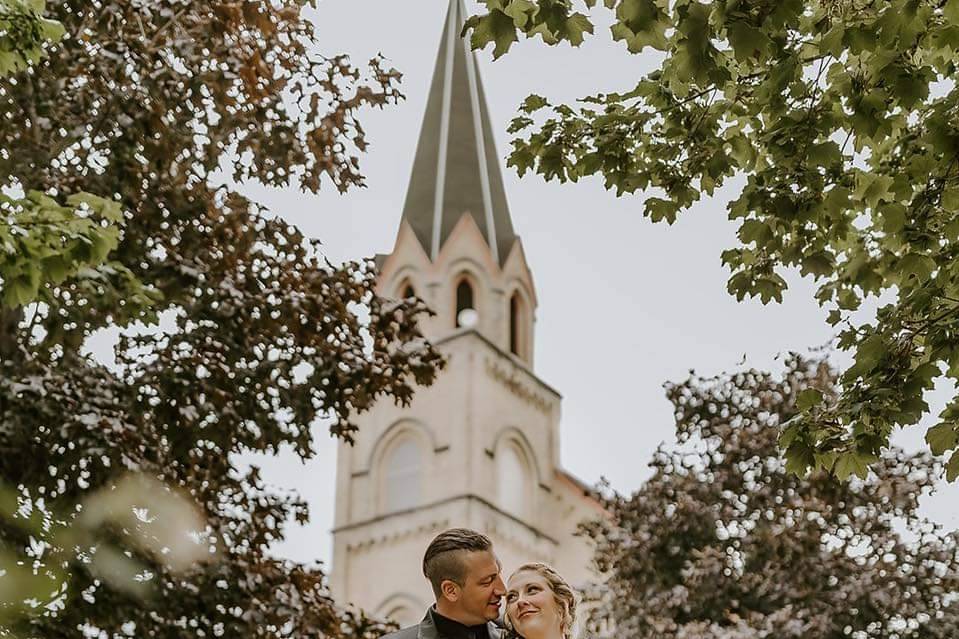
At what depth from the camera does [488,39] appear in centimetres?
671

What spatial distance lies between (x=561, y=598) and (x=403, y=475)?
4247cm

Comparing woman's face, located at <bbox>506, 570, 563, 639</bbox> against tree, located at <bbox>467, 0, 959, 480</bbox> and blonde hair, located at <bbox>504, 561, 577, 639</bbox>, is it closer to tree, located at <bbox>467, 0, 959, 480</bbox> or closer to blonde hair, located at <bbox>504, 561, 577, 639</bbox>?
blonde hair, located at <bbox>504, 561, 577, 639</bbox>

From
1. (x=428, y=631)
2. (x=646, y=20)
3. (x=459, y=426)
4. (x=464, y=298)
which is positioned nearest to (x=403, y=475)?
(x=459, y=426)

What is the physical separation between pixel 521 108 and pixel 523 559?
3844 centimetres

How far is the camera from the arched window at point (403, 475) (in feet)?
152

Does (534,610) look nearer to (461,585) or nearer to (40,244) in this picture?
(461,585)

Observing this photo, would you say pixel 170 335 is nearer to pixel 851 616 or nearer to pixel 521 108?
pixel 521 108

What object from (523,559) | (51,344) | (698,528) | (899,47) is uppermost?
(523,559)

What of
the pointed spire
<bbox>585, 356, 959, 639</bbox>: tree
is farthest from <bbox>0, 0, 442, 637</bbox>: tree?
the pointed spire

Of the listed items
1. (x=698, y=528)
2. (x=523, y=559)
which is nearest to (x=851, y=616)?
(x=698, y=528)

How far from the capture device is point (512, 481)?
47.2 meters

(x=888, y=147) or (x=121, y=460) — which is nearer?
(x=888, y=147)

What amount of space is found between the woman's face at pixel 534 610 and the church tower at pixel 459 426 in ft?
128

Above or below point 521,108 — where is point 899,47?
below
